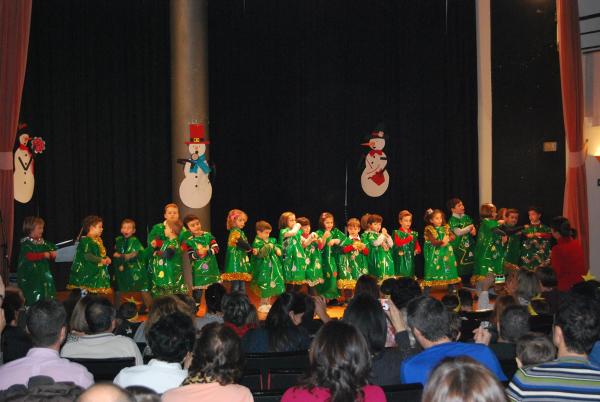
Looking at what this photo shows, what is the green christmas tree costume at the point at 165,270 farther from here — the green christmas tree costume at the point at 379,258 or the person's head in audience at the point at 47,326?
the person's head in audience at the point at 47,326

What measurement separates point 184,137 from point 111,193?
1.20 m

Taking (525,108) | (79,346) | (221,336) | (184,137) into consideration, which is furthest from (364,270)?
(221,336)

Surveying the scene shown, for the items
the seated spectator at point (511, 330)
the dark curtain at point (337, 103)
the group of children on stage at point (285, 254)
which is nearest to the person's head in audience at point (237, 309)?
the seated spectator at point (511, 330)

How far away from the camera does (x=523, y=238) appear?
380 inches

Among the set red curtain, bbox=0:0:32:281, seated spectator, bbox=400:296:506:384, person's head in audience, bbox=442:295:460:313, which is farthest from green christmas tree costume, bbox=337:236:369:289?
seated spectator, bbox=400:296:506:384

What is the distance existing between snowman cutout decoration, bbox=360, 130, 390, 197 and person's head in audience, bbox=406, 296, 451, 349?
7776 millimetres

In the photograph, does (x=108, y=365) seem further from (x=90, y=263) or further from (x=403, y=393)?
(x=90, y=263)

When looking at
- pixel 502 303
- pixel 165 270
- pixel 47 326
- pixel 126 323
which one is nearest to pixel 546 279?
pixel 502 303

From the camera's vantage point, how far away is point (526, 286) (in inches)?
208

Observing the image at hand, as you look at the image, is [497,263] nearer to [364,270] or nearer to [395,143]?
[364,270]

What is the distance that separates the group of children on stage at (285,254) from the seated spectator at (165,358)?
196 inches

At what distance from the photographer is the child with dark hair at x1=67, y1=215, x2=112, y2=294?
8180mm

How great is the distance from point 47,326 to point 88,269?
4.99 metres

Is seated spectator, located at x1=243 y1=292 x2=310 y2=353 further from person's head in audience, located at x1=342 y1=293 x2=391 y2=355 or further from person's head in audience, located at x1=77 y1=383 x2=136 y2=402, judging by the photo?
person's head in audience, located at x1=77 y1=383 x2=136 y2=402
